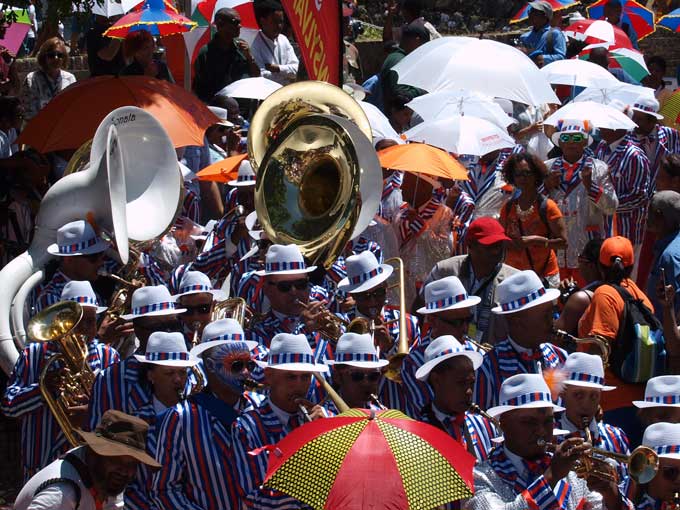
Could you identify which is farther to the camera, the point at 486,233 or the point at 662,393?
the point at 486,233

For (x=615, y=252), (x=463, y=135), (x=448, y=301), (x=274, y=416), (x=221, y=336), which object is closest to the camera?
(x=274, y=416)

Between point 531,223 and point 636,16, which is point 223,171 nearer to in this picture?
point 531,223

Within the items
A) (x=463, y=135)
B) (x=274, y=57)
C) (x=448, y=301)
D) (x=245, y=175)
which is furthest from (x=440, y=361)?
(x=274, y=57)

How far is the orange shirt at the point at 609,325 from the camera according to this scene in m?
7.84

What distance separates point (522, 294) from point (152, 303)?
6.27ft

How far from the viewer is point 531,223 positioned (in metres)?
10.1

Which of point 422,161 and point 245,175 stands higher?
point 245,175

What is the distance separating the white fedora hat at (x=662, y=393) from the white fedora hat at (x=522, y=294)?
66 cm

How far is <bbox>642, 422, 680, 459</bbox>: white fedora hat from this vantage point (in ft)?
21.3

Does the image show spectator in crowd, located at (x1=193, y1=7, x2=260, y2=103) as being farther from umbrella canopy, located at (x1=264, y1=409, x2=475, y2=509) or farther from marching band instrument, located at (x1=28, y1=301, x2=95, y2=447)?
umbrella canopy, located at (x1=264, y1=409, x2=475, y2=509)

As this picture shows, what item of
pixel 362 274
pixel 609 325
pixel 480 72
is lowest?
pixel 609 325

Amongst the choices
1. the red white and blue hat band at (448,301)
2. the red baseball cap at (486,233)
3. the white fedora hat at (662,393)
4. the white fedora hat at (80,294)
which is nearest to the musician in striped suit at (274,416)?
the red white and blue hat band at (448,301)

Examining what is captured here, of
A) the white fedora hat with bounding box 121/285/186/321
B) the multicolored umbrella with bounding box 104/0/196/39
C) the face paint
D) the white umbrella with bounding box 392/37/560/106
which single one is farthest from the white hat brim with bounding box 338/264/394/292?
the multicolored umbrella with bounding box 104/0/196/39

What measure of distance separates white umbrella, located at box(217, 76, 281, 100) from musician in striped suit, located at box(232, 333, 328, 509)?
18.0 ft
